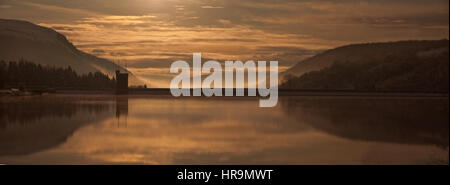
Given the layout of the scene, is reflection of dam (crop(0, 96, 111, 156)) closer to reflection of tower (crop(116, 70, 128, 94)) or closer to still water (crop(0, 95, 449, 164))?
still water (crop(0, 95, 449, 164))

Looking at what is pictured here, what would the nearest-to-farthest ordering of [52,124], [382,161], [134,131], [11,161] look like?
[11,161]
[382,161]
[134,131]
[52,124]

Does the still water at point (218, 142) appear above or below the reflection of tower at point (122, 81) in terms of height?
below

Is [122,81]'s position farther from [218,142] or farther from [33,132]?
[218,142]

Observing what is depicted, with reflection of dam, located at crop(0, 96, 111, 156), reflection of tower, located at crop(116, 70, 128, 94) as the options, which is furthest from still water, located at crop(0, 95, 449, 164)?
reflection of tower, located at crop(116, 70, 128, 94)

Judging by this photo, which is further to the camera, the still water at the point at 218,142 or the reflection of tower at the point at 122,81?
Result: the reflection of tower at the point at 122,81

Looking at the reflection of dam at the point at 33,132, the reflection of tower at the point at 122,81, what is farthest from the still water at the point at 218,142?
the reflection of tower at the point at 122,81

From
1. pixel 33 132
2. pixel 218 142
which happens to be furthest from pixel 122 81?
pixel 218 142

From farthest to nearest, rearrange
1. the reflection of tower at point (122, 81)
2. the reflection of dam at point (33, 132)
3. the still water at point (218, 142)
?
the reflection of tower at point (122, 81), the reflection of dam at point (33, 132), the still water at point (218, 142)

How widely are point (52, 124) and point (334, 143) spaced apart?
22.5 metres

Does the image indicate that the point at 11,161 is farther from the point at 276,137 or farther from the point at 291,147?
the point at 276,137

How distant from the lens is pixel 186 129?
39.4 meters

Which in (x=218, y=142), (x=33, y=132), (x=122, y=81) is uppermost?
(x=122, y=81)

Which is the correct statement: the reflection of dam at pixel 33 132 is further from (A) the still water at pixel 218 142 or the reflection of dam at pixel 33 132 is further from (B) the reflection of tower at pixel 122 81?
(B) the reflection of tower at pixel 122 81
